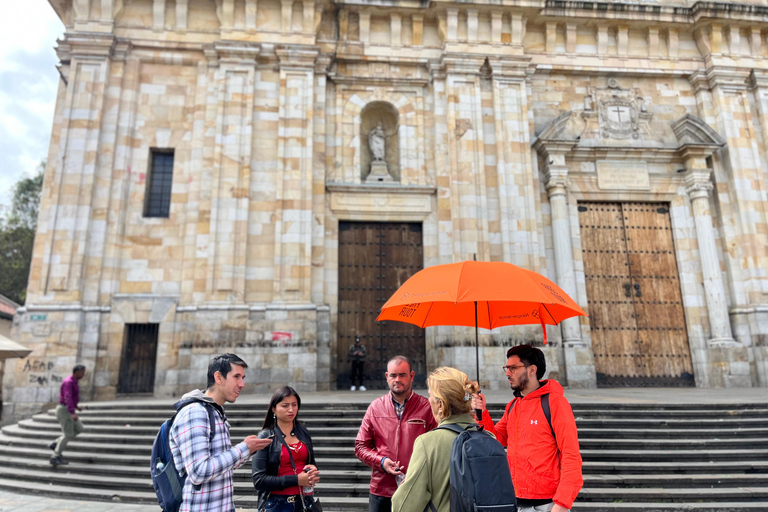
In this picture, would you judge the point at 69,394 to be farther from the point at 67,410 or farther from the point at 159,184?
the point at 159,184

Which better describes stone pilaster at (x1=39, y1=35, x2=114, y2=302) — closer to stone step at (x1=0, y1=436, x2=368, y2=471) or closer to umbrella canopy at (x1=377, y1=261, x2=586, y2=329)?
stone step at (x1=0, y1=436, x2=368, y2=471)

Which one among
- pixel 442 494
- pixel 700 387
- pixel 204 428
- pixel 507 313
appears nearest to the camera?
pixel 442 494

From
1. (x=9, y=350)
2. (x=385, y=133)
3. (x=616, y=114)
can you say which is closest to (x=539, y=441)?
(x=9, y=350)

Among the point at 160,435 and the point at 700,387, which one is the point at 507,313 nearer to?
the point at 160,435

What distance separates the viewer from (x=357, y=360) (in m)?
13.0

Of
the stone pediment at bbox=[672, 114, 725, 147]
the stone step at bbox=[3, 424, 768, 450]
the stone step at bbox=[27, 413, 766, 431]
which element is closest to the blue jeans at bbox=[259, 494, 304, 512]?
the stone step at bbox=[3, 424, 768, 450]

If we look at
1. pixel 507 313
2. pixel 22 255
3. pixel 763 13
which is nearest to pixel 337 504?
pixel 507 313

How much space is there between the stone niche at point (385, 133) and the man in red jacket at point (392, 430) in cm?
1171

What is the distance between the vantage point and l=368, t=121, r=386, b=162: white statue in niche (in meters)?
15.2

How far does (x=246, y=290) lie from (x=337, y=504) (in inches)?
300

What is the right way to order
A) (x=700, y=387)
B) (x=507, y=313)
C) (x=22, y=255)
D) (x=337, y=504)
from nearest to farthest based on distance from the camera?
1. (x=507, y=313)
2. (x=337, y=504)
3. (x=700, y=387)
4. (x=22, y=255)

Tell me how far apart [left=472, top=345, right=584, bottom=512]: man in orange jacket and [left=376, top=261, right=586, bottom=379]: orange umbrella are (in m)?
0.48

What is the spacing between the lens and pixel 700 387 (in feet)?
45.3

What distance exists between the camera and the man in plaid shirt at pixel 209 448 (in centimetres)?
295
